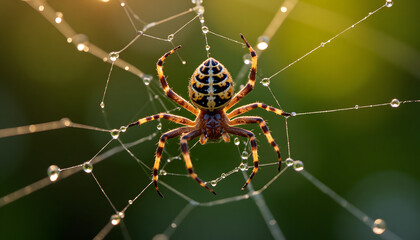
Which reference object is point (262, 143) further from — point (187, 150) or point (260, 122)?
point (187, 150)

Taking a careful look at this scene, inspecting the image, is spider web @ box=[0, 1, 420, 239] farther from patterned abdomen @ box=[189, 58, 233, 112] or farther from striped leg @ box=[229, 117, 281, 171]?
patterned abdomen @ box=[189, 58, 233, 112]

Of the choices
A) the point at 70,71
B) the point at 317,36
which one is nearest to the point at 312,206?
the point at 317,36

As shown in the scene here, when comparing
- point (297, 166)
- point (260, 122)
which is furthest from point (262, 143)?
point (297, 166)

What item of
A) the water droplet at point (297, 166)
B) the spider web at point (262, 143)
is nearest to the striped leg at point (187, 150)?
the water droplet at point (297, 166)

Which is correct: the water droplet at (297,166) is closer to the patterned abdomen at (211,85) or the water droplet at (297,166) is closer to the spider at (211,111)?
the spider at (211,111)

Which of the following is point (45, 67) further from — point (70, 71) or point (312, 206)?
point (312, 206)

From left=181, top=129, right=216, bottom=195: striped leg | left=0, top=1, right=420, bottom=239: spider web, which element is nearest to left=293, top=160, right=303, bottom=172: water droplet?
left=181, top=129, right=216, bottom=195: striped leg
